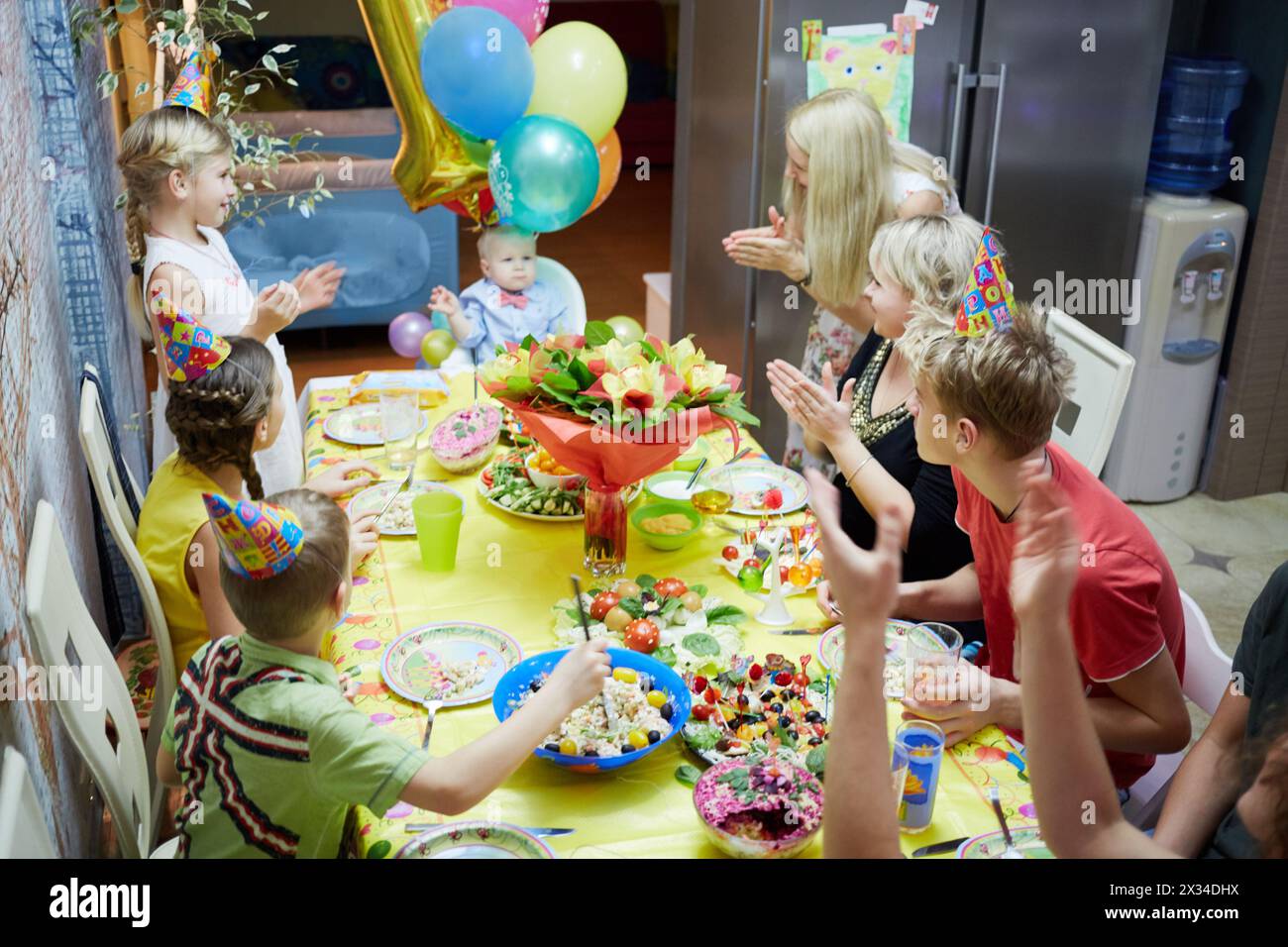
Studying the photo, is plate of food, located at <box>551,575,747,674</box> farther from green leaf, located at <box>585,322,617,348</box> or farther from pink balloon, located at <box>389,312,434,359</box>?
pink balloon, located at <box>389,312,434,359</box>

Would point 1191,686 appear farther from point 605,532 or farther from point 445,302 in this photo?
point 445,302

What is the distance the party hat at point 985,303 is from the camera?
1898 mm

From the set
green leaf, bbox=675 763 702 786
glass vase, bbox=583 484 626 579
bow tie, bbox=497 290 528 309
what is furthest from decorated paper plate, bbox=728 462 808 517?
bow tie, bbox=497 290 528 309

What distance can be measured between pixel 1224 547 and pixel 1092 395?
5.98ft

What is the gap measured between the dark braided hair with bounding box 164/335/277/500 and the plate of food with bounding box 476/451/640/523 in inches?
19.8

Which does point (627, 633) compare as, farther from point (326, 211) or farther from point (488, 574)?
point (326, 211)

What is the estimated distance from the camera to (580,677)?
61.1 inches

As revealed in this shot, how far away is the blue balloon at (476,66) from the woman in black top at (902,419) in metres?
1.33

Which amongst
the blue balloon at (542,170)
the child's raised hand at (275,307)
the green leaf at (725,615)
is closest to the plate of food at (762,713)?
the green leaf at (725,615)

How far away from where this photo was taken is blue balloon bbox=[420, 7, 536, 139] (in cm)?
319

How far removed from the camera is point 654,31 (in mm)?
8836

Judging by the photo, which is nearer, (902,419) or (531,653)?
(531,653)

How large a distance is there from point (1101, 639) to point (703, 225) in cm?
275

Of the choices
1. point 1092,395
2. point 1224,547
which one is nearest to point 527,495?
point 1092,395
